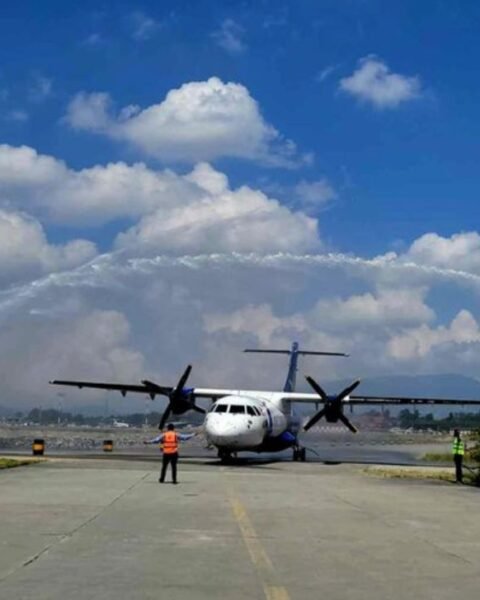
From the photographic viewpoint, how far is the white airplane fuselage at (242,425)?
119ft

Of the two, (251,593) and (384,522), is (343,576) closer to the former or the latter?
(251,593)

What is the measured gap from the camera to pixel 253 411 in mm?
38375

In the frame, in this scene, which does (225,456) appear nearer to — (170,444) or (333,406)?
(333,406)

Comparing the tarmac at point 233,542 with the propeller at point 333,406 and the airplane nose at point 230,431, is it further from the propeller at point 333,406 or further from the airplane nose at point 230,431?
the propeller at point 333,406

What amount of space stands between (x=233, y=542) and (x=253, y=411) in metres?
26.2

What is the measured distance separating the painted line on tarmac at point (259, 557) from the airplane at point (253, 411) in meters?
19.1

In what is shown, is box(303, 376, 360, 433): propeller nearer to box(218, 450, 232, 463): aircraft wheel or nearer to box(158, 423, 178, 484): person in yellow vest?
box(218, 450, 232, 463): aircraft wheel

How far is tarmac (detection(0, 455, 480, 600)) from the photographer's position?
348 inches

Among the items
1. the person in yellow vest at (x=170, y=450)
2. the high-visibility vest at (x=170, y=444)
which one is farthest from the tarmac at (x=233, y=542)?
the high-visibility vest at (x=170, y=444)

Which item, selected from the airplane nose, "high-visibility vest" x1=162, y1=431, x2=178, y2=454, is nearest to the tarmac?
"high-visibility vest" x1=162, y1=431, x2=178, y2=454

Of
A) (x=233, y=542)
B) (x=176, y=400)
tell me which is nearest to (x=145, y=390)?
(x=176, y=400)

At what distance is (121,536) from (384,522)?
5.30 meters

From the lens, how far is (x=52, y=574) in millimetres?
9344

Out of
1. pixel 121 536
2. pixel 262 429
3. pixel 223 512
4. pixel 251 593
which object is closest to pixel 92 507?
pixel 223 512
